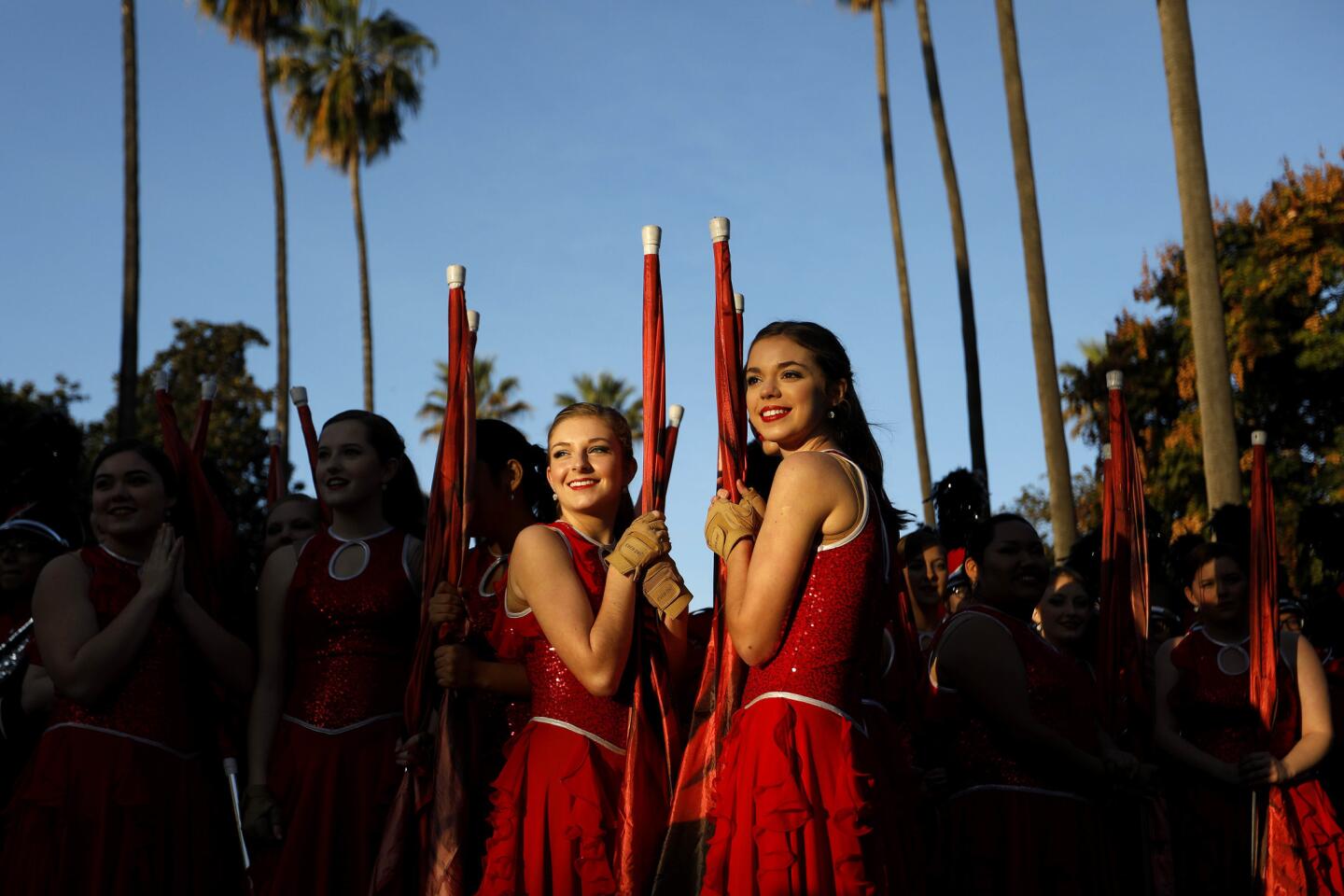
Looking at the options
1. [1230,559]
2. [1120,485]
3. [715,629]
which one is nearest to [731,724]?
[715,629]

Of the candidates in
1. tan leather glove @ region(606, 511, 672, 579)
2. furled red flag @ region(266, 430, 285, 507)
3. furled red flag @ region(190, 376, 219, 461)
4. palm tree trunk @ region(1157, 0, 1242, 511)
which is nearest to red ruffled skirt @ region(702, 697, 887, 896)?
tan leather glove @ region(606, 511, 672, 579)

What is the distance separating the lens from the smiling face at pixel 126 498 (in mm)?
5297

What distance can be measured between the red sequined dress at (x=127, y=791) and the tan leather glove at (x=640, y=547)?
1957 millimetres

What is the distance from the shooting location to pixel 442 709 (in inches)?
194

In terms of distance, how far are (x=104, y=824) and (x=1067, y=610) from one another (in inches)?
171

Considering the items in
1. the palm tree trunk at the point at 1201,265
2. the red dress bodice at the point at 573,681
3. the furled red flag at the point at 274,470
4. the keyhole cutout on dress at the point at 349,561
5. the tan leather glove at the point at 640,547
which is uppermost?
the palm tree trunk at the point at 1201,265

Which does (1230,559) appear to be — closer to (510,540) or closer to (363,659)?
(510,540)

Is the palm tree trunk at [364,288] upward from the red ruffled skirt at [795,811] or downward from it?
upward

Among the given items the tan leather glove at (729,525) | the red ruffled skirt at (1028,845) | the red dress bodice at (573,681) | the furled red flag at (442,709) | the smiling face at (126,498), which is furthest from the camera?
the red ruffled skirt at (1028,845)

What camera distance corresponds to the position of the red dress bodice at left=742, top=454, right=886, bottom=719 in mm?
3725

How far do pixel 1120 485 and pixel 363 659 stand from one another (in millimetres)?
3473

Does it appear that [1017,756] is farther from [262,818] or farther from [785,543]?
[262,818]

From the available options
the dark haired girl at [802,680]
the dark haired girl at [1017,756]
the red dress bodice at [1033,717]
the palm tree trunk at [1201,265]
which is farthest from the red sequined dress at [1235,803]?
the dark haired girl at [802,680]

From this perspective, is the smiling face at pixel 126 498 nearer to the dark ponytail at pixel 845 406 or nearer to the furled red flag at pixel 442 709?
the furled red flag at pixel 442 709
